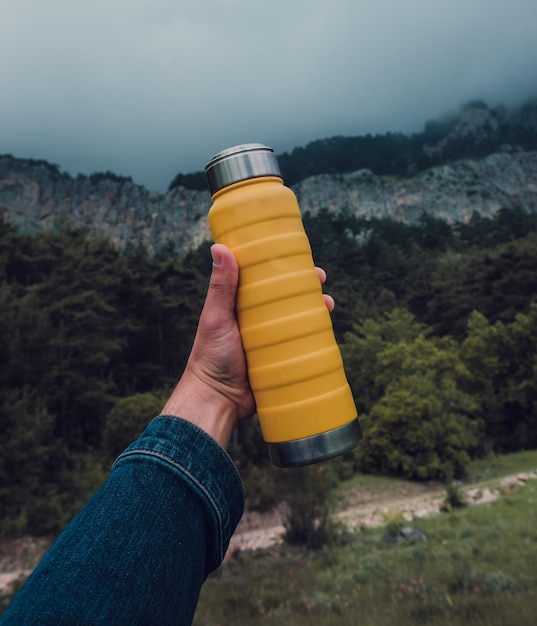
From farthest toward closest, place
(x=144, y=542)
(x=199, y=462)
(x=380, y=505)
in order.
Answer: (x=380, y=505), (x=199, y=462), (x=144, y=542)

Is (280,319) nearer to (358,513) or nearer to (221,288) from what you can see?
(221,288)

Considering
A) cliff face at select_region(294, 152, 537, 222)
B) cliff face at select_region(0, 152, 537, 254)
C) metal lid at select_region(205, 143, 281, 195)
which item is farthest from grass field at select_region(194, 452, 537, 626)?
cliff face at select_region(294, 152, 537, 222)

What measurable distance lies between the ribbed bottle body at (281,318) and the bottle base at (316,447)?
0.04 feet

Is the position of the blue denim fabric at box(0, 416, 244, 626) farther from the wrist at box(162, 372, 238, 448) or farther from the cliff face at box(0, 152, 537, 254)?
the cliff face at box(0, 152, 537, 254)

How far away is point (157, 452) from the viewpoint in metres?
0.99

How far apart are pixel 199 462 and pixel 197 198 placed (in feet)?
226

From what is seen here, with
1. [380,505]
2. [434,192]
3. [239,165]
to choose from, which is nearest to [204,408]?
[239,165]

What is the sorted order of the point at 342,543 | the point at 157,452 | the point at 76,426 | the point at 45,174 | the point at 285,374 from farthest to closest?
the point at 45,174 → the point at 76,426 → the point at 342,543 → the point at 285,374 → the point at 157,452

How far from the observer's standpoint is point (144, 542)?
848 mm

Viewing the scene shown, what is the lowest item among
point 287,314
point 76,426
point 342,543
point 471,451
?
point 471,451

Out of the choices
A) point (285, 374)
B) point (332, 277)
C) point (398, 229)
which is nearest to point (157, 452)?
point (285, 374)

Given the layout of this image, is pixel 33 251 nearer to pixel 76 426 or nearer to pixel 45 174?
pixel 76 426

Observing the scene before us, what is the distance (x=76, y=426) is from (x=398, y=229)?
3186cm

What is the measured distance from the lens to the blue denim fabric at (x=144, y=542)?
76 centimetres
